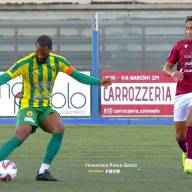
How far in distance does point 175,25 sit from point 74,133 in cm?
584

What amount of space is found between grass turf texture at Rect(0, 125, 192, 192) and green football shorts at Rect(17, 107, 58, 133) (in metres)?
0.65

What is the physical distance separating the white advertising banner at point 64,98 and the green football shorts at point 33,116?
1207cm

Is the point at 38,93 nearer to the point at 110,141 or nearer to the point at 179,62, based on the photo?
the point at 179,62

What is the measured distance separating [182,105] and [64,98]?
11.4 meters

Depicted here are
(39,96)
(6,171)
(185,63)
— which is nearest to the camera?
(6,171)

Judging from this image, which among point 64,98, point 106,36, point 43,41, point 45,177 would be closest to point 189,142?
point 45,177

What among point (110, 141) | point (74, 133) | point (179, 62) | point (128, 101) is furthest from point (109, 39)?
point (179, 62)

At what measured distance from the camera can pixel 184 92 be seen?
10039 mm

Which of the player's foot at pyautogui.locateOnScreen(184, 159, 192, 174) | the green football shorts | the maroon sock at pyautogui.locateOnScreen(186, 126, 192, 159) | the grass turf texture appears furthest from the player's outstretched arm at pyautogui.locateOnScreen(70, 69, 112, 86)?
the player's foot at pyautogui.locateOnScreen(184, 159, 192, 174)

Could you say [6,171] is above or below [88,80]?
below

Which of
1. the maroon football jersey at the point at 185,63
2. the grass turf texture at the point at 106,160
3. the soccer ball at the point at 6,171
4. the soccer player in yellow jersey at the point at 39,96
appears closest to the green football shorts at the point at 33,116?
the soccer player in yellow jersey at the point at 39,96

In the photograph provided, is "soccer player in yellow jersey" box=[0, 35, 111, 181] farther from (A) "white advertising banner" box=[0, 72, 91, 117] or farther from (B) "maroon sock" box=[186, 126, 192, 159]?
(A) "white advertising banner" box=[0, 72, 91, 117]

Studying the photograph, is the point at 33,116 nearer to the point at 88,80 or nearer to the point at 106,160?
the point at 88,80

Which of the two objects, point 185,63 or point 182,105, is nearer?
point 185,63
